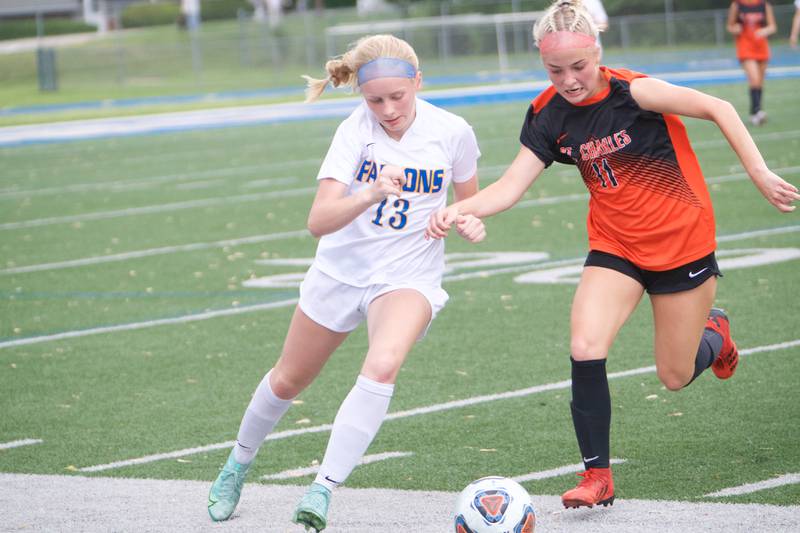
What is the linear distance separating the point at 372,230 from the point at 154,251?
7886mm

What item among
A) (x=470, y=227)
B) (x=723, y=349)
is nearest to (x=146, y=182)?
(x=723, y=349)

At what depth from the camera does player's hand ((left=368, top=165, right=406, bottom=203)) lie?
4.91 meters

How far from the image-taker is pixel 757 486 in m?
5.38

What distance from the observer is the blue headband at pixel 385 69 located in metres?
5.29

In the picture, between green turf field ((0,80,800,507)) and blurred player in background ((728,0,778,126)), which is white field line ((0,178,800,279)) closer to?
green turf field ((0,80,800,507))

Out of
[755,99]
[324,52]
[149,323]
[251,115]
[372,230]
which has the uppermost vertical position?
[372,230]

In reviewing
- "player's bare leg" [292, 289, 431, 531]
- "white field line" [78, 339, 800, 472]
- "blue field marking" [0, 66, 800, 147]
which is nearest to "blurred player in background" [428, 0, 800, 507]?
"player's bare leg" [292, 289, 431, 531]

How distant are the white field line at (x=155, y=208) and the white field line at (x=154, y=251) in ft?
8.88

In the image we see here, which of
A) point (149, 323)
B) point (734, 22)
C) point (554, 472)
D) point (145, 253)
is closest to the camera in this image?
point (554, 472)

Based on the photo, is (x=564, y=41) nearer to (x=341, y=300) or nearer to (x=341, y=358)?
(x=341, y=300)

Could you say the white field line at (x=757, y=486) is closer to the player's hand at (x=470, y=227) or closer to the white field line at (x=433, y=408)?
the player's hand at (x=470, y=227)

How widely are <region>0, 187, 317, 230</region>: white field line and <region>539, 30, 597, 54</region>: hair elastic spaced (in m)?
10.9

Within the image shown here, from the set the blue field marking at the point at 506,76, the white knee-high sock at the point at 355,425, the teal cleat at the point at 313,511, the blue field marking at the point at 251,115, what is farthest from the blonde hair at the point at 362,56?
the blue field marking at the point at 506,76

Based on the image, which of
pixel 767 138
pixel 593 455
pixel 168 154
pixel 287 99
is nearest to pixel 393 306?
pixel 593 455
